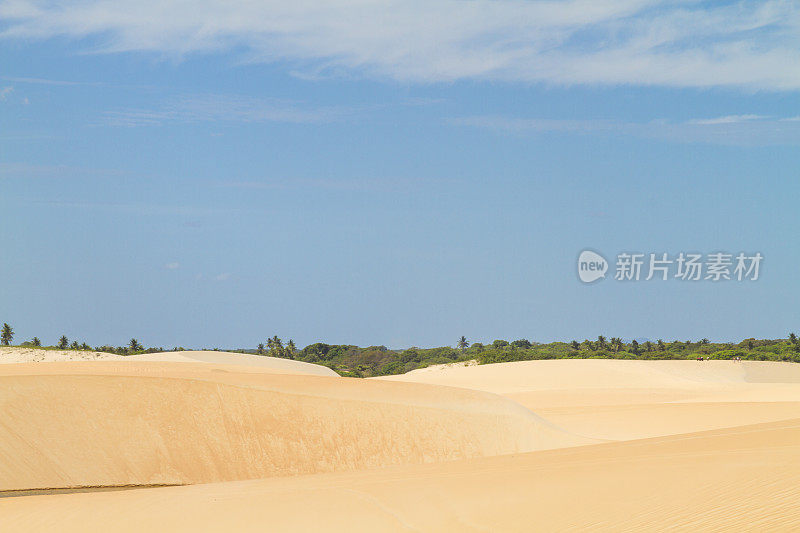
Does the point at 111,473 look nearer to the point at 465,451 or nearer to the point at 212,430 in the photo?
the point at 212,430

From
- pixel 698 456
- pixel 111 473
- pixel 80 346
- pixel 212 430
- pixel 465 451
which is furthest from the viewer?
pixel 80 346

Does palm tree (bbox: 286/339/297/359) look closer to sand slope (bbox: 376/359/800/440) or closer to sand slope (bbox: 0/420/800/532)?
sand slope (bbox: 376/359/800/440)

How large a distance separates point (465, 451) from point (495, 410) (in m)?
1.85

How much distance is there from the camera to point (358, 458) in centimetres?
1709

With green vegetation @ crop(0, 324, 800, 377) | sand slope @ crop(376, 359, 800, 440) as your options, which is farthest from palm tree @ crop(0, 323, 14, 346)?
sand slope @ crop(376, 359, 800, 440)

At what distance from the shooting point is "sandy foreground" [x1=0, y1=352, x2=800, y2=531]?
855cm

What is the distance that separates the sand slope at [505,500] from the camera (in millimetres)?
7895

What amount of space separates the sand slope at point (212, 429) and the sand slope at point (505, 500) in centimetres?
446

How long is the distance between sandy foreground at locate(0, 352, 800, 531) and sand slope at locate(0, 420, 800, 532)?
3 cm

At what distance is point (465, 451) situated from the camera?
18.1 metres

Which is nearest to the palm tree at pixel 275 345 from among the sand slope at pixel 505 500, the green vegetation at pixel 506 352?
the green vegetation at pixel 506 352

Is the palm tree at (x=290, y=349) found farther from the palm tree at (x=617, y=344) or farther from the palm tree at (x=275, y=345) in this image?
the palm tree at (x=617, y=344)

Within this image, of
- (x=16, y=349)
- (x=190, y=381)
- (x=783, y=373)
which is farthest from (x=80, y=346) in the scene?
(x=783, y=373)

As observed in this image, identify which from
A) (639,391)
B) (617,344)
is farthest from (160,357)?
(617,344)
